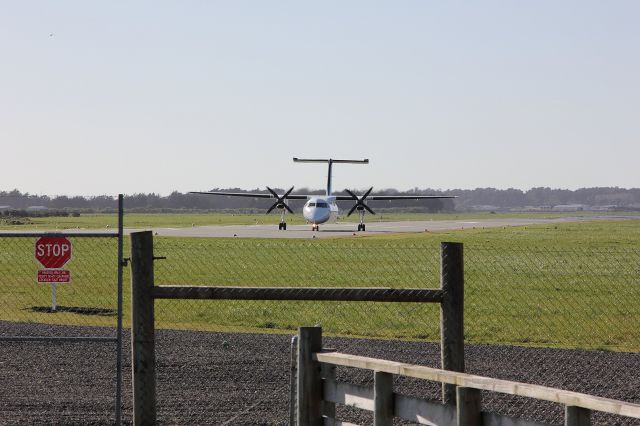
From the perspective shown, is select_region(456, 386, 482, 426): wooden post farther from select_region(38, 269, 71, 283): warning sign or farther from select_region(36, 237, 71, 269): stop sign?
select_region(36, 237, 71, 269): stop sign

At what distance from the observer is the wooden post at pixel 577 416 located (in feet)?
16.0

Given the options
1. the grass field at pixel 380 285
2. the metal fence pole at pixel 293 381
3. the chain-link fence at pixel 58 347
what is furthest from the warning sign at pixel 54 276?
the grass field at pixel 380 285

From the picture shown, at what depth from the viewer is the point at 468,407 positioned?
5.41 meters

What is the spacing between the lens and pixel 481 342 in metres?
16.0

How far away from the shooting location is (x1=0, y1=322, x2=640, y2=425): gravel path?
9805 mm

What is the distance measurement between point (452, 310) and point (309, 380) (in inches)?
72.7

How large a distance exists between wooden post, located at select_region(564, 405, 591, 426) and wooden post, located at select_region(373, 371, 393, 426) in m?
1.39

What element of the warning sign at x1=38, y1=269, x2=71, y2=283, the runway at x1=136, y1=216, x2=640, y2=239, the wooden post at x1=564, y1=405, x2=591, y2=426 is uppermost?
the warning sign at x1=38, y1=269, x2=71, y2=283

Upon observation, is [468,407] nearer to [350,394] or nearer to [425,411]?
[425,411]

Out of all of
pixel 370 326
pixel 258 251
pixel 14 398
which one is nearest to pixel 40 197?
pixel 14 398

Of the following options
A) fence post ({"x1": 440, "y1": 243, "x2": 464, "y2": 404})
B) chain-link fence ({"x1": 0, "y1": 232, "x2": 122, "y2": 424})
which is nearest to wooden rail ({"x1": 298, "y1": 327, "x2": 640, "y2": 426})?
fence post ({"x1": 440, "y1": 243, "x2": 464, "y2": 404})

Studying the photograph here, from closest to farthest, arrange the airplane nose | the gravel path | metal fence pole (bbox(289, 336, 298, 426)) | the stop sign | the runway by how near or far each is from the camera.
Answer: metal fence pole (bbox(289, 336, 298, 426)) < the gravel path < the stop sign < the runway < the airplane nose

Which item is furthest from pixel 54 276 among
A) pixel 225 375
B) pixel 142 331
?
pixel 225 375

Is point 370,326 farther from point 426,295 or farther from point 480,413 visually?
point 480,413
